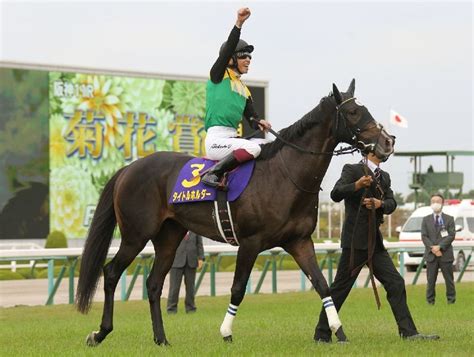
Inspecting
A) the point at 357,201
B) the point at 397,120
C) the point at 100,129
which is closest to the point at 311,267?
the point at 357,201

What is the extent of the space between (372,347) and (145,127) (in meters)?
29.6

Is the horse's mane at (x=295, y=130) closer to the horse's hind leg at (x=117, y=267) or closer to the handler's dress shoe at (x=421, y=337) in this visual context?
the horse's hind leg at (x=117, y=267)

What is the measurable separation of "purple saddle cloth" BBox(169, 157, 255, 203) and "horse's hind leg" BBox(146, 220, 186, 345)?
493 millimetres

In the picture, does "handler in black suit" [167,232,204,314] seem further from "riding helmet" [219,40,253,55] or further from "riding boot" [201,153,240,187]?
"riding helmet" [219,40,253,55]

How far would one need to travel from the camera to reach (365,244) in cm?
985

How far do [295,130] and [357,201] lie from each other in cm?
97

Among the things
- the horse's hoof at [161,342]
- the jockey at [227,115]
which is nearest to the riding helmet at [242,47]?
the jockey at [227,115]

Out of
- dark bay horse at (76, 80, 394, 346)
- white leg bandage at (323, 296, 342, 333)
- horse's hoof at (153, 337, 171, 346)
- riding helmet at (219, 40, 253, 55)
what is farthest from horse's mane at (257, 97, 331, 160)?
horse's hoof at (153, 337, 171, 346)

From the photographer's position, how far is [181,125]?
3894cm

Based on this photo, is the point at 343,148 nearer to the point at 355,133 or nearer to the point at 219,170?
the point at 355,133

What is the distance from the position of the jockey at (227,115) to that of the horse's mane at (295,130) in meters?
0.10

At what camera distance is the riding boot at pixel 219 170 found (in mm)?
9406

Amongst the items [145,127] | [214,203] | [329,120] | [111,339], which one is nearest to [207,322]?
[111,339]

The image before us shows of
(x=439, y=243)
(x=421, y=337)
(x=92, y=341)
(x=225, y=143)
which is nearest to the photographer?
(x=225, y=143)
